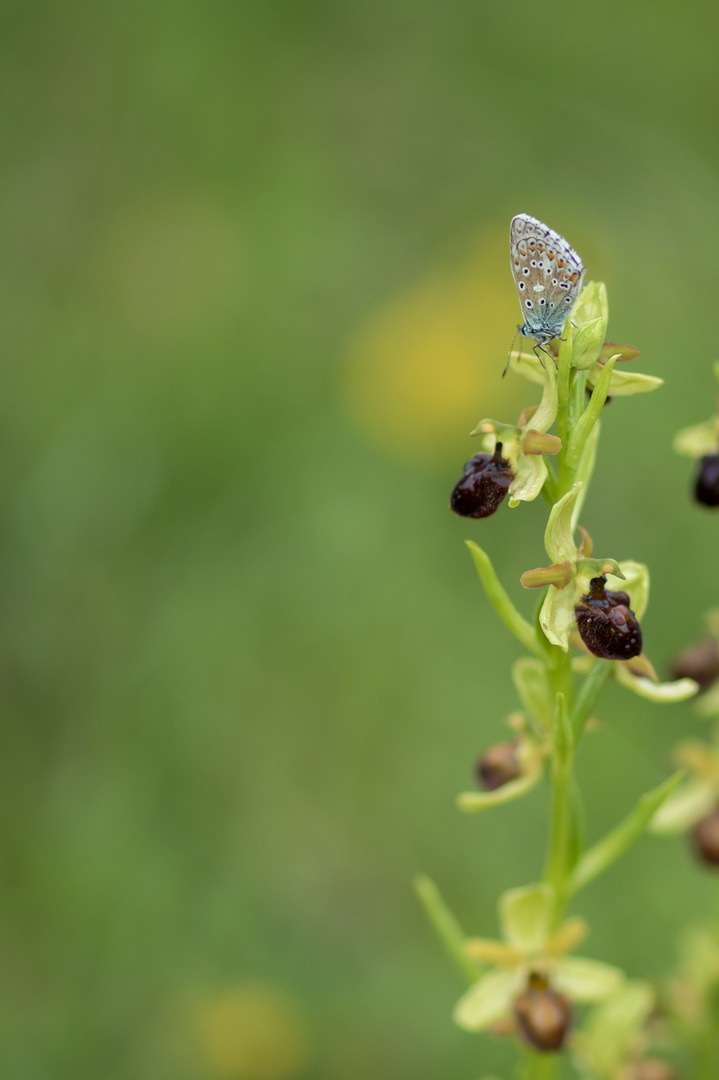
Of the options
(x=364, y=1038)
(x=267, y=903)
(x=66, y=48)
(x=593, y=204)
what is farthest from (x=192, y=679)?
(x=66, y=48)

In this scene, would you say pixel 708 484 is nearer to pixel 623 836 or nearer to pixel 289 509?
pixel 623 836

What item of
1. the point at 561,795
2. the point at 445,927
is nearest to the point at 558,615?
the point at 561,795

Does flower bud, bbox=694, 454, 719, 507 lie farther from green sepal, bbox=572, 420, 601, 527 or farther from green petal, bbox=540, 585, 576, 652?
green petal, bbox=540, 585, 576, 652

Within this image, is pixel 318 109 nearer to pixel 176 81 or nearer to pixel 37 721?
pixel 176 81

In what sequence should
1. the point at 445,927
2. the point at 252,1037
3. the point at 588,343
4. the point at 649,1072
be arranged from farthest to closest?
the point at 252,1037 < the point at 649,1072 < the point at 445,927 < the point at 588,343

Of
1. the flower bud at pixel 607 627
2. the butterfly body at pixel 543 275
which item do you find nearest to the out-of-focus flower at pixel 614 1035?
the flower bud at pixel 607 627
